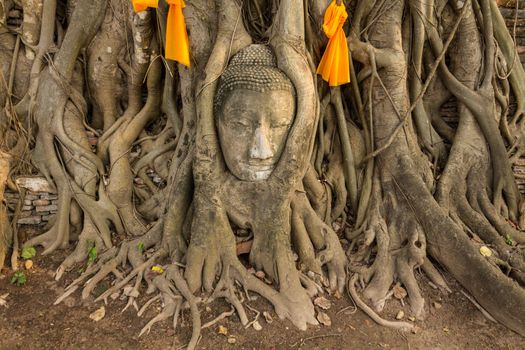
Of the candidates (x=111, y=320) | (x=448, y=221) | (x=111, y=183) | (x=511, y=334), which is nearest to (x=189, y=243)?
(x=111, y=320)

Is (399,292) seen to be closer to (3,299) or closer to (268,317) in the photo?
(268,317)

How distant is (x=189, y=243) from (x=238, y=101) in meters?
1.32

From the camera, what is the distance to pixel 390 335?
2467 mm

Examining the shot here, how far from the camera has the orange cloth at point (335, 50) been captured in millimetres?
2918

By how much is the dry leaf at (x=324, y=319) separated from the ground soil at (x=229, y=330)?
1.6 inches

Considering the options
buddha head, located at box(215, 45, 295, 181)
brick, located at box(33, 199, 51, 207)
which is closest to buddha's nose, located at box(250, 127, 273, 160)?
buddha head, located at box(215, 45, 295, 181)

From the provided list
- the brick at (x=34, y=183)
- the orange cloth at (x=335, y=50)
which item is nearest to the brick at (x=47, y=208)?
the brick at (x=34, y=183)

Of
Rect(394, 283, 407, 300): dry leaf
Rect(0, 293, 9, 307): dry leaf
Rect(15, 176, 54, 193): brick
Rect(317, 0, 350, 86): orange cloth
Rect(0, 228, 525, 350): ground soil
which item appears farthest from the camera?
Rect(15, 176, 54, 193): brick

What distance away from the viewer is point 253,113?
2.67m

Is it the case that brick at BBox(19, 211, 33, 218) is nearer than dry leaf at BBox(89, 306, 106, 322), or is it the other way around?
dry leaf at BBox(89, 306, 106, 322)

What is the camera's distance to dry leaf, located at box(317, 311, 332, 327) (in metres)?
2.51

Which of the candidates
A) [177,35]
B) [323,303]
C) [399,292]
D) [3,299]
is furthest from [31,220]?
[399,292]

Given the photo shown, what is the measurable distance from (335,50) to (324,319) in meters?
2.25

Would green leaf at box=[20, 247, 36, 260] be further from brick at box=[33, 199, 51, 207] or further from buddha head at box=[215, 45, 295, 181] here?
buddha head at box=[215, 45, 295, 181]
